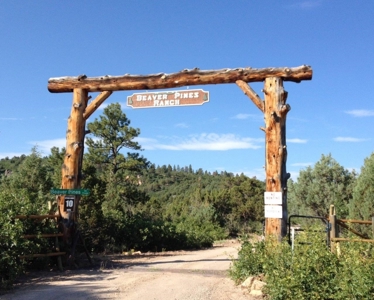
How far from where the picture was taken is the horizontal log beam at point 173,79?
406 inches

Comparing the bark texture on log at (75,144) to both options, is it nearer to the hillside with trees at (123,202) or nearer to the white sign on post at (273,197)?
the hillside with trees at (123,202)

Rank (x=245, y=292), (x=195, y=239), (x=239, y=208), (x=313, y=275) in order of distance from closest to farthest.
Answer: (x=313, y=275), (x=245, y=292), (x=195, y=239), (x=239, y=208)

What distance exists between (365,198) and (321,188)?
7.56 metres

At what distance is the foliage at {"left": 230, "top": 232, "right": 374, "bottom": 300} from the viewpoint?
5.92 m

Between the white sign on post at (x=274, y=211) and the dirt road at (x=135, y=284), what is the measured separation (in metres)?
1.43

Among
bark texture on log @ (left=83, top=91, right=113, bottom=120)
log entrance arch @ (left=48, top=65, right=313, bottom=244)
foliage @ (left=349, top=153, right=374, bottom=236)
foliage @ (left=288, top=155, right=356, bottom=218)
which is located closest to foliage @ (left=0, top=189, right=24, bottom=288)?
log entrance arch @ (left=48, top=65, right=313, bottom=244)

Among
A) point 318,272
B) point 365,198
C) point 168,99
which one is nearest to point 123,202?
point 365,198

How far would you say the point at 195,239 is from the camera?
65.8 ft

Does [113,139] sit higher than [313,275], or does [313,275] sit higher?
[113,139]

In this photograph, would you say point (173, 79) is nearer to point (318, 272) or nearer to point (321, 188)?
point (318, 272)

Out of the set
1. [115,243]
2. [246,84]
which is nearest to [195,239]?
[115,243]

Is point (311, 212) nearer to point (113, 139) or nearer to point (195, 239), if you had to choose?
point (195, 239)

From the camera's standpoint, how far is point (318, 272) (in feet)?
21.1

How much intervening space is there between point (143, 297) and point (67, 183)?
529 cm
